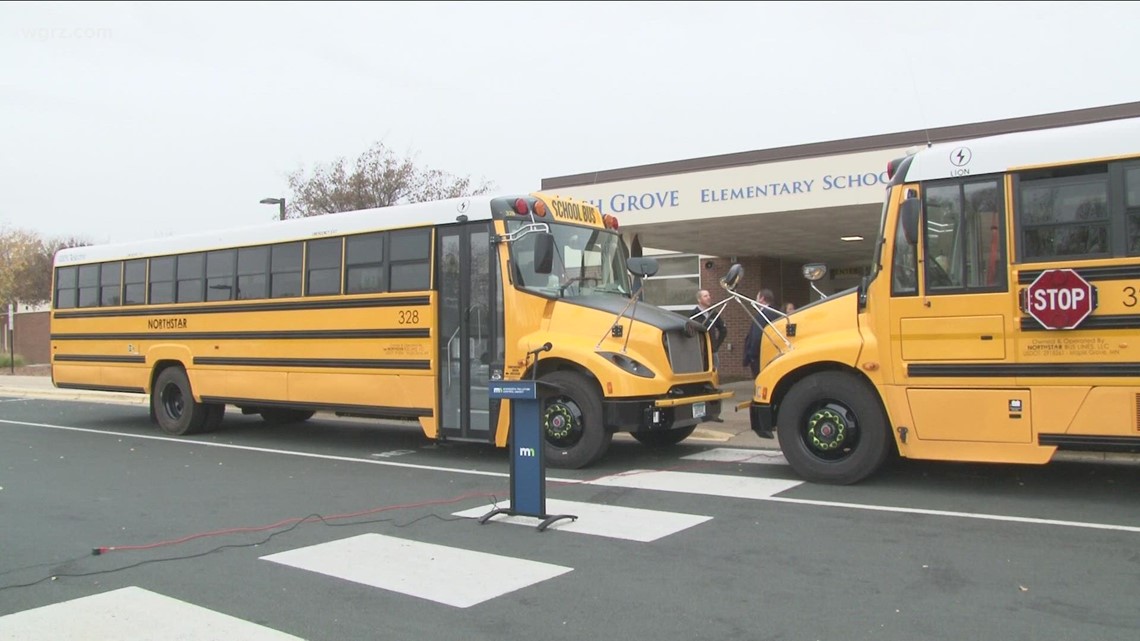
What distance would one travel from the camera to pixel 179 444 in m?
12.0

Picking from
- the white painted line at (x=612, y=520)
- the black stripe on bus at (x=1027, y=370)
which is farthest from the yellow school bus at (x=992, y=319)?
the white painted line at (x=612, y=520)

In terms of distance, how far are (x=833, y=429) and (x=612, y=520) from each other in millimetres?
2337

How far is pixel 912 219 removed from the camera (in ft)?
23.6

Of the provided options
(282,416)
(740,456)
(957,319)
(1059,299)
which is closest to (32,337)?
(282,416)

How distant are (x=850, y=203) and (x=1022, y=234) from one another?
6.47 m

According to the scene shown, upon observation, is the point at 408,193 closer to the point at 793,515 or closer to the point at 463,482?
the point at 463,482

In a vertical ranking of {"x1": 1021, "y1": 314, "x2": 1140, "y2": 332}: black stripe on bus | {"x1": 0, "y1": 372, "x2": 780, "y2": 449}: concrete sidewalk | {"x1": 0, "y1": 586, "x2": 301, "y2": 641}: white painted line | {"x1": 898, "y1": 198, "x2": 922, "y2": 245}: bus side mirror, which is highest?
{"x1": 898, "y1": 198, "x2": 922, "y2": 245}: bus side mirror

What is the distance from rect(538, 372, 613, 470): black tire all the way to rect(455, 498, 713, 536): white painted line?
60.3 inches

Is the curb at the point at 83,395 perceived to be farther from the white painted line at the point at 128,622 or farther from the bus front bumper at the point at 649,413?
the white painted line at the point at 128,622

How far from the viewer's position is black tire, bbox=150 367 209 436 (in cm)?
1263

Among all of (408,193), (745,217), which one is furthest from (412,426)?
(408,193)

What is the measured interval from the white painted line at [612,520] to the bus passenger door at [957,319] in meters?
2.22

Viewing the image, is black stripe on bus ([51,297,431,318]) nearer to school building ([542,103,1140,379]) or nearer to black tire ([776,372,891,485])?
school building ([542,103,1140,379])

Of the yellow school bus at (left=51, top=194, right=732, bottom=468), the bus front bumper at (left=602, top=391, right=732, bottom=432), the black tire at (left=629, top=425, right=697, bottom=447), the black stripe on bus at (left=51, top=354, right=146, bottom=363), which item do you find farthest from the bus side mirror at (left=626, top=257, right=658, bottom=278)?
the black stripe on bus at (left=51, top=354, right=146, bottom=363)
